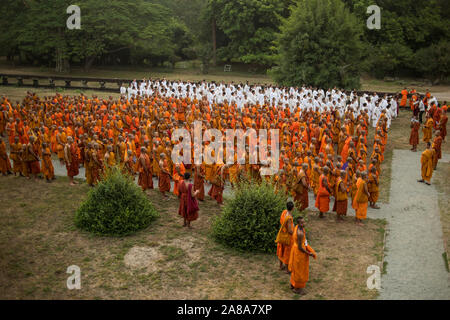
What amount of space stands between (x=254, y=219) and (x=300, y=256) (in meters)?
1.92

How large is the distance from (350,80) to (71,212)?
915 inches

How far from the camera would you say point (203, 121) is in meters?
17.6

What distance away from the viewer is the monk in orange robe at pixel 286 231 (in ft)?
27.0

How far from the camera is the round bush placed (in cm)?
1035

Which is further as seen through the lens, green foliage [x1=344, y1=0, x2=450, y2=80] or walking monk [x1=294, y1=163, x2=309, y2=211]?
green foliage [x1=344, y1=0, x2=450, y2=80]

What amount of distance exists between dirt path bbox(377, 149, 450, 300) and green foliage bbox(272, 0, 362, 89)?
15024 mm

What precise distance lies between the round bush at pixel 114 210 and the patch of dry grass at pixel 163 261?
25 centimetres

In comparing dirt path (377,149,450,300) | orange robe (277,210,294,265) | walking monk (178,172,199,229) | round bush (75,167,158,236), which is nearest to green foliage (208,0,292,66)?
dirt path (377,149,450,300)

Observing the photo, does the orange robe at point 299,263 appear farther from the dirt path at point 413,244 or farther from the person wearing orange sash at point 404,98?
the person wearing orange sash at point 404,98

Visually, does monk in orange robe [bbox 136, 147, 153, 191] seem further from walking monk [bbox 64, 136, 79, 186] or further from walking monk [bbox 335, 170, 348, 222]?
walking monk [bbox 335, 170, 348, 222]

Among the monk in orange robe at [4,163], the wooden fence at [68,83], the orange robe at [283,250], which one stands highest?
the wooden fence at [68,83]

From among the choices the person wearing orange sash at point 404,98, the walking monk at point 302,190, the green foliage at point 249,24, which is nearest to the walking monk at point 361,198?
the walking monk at point 302,190

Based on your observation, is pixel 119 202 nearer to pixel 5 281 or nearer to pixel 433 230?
pixel 5 281

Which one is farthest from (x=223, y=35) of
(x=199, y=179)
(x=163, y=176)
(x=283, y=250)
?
(x=283, y=250)
